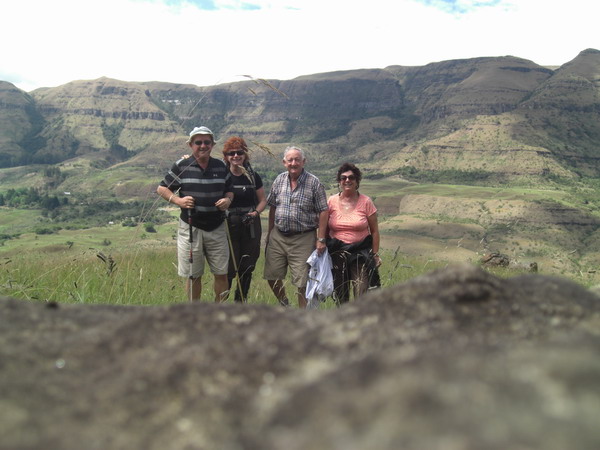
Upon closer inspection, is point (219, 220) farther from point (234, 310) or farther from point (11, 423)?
point (11, 423)

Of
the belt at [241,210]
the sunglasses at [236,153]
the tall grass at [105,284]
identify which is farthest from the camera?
the belt at [241,210]

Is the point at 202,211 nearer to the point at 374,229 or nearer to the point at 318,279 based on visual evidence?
the point at 318,279

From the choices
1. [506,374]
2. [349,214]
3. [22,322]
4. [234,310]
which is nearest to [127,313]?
[22,322]

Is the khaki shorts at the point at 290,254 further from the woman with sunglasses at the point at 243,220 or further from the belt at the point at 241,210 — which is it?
the belt at the point at 241,210

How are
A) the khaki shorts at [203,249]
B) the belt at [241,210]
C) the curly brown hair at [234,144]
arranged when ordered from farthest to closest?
the belt at [241,210] < the curly brown hair at [234,144] < the khaki shorts at [203,249]

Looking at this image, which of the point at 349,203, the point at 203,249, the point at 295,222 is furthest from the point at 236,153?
the point at 349,203

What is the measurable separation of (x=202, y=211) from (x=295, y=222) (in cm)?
130

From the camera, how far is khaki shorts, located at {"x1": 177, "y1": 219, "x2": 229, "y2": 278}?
18.3 feet

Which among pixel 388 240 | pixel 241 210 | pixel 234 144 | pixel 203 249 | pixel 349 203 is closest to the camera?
pixel 203 249

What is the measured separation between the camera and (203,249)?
573cm

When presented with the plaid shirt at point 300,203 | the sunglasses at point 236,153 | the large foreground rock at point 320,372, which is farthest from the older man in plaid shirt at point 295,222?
the large foreground rock at point 320,372

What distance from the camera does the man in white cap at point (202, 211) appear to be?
5.44m

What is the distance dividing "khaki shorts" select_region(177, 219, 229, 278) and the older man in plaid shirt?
887mm

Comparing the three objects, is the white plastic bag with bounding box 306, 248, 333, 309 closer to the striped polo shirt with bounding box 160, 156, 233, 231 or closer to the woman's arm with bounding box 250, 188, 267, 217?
the woman's arm with bounding box 250, 188, 267, 217
